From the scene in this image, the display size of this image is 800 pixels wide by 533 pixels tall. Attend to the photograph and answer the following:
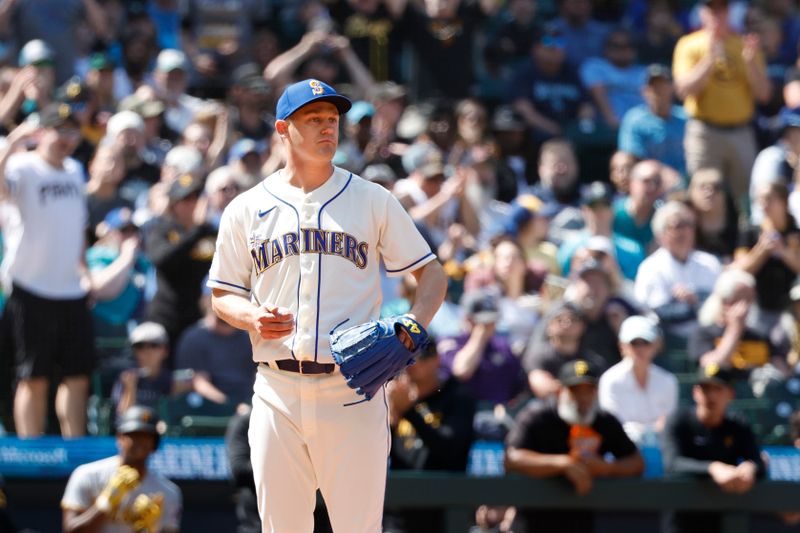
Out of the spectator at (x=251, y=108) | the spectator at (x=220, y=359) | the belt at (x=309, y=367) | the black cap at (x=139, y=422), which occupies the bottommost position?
the black cap at (x=139, y=422)

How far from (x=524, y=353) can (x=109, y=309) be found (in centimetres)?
267

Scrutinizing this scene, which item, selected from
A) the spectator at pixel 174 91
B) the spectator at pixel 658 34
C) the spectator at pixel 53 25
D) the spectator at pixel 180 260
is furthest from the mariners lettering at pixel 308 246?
the spectator at pixel 658 34

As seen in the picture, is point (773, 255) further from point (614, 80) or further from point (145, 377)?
point (145, 377)

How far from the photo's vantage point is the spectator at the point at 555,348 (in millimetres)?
8562

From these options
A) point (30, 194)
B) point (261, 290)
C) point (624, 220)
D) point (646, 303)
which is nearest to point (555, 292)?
point (646, 303)

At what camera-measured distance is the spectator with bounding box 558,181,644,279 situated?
33.7 ft

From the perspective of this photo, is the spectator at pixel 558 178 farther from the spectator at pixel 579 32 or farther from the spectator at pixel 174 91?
the spectator at pixel 174 91

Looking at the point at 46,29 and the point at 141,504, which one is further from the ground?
the point at 46,29

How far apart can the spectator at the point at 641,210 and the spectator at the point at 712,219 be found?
29 cm

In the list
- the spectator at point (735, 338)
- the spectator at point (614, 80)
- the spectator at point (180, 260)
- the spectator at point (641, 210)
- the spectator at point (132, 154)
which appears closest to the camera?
the spectator at point (735, 338)

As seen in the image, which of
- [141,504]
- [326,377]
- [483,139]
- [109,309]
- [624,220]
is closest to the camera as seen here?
[326,377]

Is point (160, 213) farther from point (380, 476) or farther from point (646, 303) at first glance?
point (380, 476)

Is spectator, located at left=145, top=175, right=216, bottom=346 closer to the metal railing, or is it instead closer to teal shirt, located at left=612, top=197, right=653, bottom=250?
the metal railing

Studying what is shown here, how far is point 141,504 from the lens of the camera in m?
7.39
